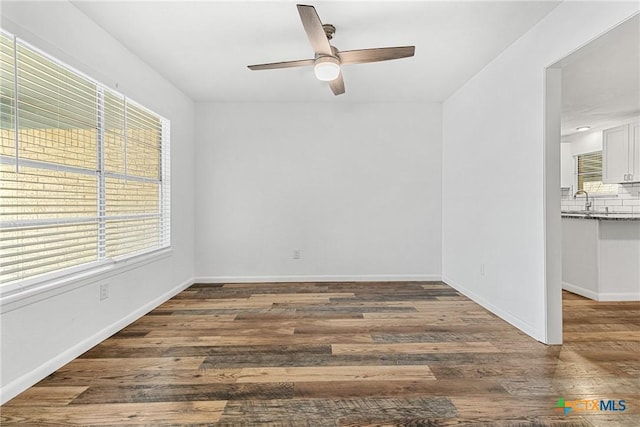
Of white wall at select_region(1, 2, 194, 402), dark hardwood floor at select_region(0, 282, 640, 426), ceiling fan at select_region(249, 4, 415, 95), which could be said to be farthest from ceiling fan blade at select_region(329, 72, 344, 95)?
dark hardwood floor at select_region(0, 282, 640, 426)

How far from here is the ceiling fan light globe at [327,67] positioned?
245 cm

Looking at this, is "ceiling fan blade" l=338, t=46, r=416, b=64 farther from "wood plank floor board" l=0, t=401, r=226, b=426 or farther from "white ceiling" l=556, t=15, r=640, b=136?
"wood plank floor board" l=0, t=401, r=226, b=426

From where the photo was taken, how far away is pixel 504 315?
303 centimetres

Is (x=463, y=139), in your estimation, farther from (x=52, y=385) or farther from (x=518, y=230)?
(x=52, y=385)

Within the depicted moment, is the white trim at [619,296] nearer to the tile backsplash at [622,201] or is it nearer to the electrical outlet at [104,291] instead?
the tile backsplash at [622,201]

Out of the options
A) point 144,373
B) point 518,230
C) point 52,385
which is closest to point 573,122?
point 518,230

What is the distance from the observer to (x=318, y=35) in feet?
7.04

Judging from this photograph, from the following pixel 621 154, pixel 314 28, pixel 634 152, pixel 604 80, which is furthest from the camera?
pixel 621 154

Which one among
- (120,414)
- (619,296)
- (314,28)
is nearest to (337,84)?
(314,28)

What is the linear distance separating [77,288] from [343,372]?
6.54 ft

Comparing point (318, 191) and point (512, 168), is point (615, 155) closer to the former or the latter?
point (512, 168)

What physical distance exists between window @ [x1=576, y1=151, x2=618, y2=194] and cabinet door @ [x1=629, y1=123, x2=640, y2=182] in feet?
2.01

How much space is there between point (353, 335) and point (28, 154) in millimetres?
2627

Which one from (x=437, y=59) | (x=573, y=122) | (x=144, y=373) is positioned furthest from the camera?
(x=573, y=122)
